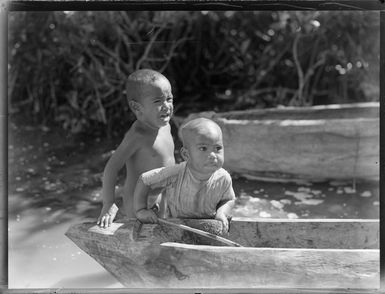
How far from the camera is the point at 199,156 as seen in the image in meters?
2.82

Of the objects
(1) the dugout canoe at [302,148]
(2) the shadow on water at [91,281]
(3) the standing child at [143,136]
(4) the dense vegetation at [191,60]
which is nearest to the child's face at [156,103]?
(3) the standing child at [143,136]

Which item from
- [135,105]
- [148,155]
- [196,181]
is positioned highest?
[135,105]

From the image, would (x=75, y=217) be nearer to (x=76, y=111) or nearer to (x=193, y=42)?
(x=76, y=111)

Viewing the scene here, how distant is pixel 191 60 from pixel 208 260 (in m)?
4.35

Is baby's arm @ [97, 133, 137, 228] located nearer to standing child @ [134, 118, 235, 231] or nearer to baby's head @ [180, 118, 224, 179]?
standing child @ [134, 118, 235, 231]

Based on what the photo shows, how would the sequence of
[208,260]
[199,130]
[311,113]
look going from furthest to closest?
1. [311,113]
2. [199,130]
3. [208,260]

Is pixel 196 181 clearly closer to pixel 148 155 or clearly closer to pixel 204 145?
pixel 204 145

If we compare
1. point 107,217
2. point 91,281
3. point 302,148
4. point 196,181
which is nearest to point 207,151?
point 196,181

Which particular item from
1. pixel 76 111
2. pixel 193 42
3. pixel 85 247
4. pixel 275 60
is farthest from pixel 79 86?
pixel 85 247

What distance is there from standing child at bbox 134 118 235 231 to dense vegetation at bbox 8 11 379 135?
2894mm

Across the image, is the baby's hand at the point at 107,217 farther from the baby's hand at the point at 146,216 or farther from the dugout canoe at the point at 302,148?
the dugout canoe at the point at 302,148

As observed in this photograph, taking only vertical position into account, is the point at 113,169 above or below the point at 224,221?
above

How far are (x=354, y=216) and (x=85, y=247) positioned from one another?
87.4 inches

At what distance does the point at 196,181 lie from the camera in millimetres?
2895
